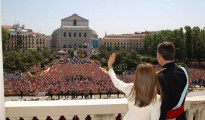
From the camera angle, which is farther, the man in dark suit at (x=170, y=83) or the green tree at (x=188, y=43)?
the green tree at (x=188, y=43)

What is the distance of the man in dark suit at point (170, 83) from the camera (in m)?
2.95

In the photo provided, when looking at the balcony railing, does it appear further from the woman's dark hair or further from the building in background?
the building in background

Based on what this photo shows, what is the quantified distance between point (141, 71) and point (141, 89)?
166 millimetres

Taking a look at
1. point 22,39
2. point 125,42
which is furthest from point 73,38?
point 22,39

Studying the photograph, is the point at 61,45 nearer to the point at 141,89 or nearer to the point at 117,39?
the point at 117,39

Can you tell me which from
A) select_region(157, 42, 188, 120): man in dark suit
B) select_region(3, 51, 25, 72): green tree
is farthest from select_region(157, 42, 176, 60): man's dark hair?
select_region(3, 51, 25, 72): green tree

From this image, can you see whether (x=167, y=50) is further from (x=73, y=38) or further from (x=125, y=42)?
(x=125, y=42)

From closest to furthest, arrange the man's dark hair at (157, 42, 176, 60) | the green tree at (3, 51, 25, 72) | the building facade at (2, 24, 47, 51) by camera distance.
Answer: the man's dark hair at (157, 42, 176, 60) → the green tree at (3, 51, 25, 72) → the building facade at (2, 24, 47, 51)

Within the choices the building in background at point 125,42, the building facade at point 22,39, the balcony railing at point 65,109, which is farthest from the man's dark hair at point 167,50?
the building in background at point 125,42

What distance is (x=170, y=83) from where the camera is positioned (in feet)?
9.80

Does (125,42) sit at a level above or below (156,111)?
above

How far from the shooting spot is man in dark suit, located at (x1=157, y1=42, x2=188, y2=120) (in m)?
2.95

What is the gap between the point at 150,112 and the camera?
2.89m

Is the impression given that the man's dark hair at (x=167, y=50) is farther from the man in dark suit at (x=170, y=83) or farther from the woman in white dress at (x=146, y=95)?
the woman in white dress at (x=146, y=95)
